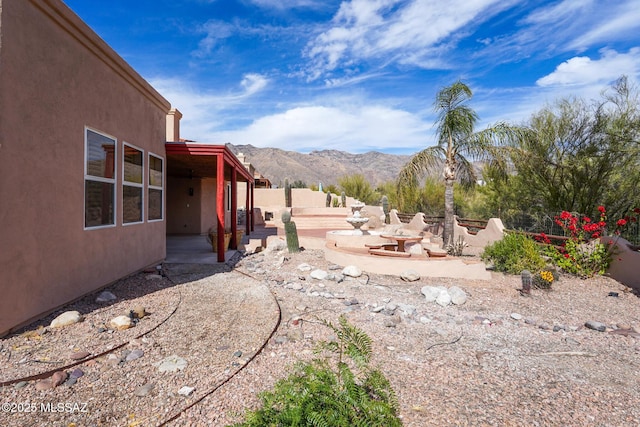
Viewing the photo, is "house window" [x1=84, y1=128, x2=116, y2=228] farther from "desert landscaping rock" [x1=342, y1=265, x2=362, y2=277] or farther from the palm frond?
the palm frond

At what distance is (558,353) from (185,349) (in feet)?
14.7

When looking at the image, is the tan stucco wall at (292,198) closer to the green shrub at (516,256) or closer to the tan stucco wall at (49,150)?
the green shrub at (516,256)

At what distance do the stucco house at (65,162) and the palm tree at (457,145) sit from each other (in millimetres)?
8408

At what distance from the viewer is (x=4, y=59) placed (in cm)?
353

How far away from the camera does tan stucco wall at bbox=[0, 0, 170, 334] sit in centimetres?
362

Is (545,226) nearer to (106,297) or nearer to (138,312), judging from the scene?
(138,312)

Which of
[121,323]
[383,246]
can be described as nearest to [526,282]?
[383,246]

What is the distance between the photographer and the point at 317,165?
9144 cm

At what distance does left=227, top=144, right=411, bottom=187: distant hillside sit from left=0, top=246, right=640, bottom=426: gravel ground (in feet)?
194

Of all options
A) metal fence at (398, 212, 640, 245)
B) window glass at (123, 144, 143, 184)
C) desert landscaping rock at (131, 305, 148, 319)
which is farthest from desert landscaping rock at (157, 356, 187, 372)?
metal fence at (398, 212, 640, 245)

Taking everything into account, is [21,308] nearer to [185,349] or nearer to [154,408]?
[185,349]

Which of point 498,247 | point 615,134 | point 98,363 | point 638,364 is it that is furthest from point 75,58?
point 615,134

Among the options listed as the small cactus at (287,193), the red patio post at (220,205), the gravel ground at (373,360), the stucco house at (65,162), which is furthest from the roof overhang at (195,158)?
the small cactus at (287,193)

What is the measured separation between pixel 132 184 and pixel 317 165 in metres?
86.1
